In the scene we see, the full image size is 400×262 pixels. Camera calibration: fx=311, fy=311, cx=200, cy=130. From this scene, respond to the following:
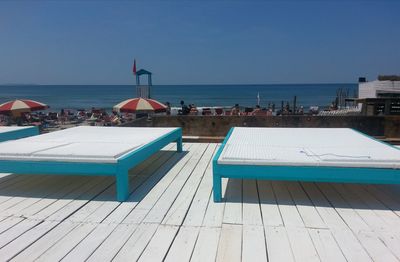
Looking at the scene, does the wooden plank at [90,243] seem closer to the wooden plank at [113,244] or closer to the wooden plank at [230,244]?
the wooden plank at [113,244]

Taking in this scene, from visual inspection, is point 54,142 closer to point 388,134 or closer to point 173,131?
point 173,131

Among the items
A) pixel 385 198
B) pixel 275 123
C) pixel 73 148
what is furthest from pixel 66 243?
pixel 275 123

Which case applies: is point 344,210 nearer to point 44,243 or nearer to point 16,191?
point 44,243

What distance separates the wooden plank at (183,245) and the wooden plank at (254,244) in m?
0.33

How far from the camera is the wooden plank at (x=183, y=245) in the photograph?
1843 mm

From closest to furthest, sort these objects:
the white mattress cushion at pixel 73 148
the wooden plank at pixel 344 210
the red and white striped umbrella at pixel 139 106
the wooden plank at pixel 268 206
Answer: the wooden plank at pixel 344 210 → the wooden plank at pixel 268 206 → the white mattress cushion at pixel 73 148 → the red and white striped umbrella at pixel 139 106

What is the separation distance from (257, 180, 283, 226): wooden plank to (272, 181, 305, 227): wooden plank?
0.04 meters

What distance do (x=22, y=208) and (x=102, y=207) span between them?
0.67 m

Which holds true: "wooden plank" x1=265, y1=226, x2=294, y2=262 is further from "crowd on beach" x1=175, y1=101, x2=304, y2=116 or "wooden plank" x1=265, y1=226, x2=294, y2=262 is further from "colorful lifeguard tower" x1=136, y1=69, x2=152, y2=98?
"crowd on beach" x1=175, y1=101, x2=304, y2=116

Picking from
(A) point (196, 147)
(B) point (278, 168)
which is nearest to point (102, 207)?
(B) point (278, 168)

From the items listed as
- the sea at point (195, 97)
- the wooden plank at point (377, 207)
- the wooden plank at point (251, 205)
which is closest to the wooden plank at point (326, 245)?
the wooden plank at point (251, 205)

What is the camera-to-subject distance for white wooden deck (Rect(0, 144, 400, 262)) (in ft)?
6.21

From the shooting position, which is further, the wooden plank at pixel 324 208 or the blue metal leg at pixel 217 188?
the blue metal leg at pixel 217 188

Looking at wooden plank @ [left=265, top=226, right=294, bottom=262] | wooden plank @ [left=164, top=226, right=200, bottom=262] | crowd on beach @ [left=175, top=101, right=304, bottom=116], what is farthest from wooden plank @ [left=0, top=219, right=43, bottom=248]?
crowd on beach @ [left=175, top=101, right=304, bottom=116]
